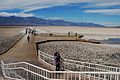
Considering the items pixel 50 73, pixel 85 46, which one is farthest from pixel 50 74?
pixel 85 46

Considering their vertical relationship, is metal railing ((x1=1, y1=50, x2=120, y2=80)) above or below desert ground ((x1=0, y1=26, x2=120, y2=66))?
above

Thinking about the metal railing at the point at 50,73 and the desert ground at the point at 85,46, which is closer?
the metal railing at the point at 50,73

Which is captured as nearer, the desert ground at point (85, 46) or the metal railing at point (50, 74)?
the metal railing at point (50, 74)

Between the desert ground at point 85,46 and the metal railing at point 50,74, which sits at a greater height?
the metal railing at point 50,74

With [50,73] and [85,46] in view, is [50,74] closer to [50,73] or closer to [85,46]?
[50,73]

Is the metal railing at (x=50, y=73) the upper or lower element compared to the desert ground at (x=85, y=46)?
upper

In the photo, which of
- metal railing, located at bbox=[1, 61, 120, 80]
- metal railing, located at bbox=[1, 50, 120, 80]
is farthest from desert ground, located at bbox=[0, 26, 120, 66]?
metal railing, located at bbox=[1, 61, 120, 80]

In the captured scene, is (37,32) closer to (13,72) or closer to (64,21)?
(64,21)

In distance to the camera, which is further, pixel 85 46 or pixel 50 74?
pixel 85 46

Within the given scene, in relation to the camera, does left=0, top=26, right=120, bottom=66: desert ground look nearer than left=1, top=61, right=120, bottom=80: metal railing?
No

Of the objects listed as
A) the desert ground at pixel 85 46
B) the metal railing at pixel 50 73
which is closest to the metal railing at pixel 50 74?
the metal railing at pixel 50 73

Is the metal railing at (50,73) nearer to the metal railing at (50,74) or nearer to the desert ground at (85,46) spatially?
the metal railing at (50,74)

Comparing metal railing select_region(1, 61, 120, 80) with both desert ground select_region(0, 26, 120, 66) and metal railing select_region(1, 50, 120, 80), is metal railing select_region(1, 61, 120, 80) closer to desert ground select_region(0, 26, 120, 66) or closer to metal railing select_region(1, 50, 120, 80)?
metal railing select_region(1, 50, 120, 80)

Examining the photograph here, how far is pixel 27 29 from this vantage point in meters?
18.1
